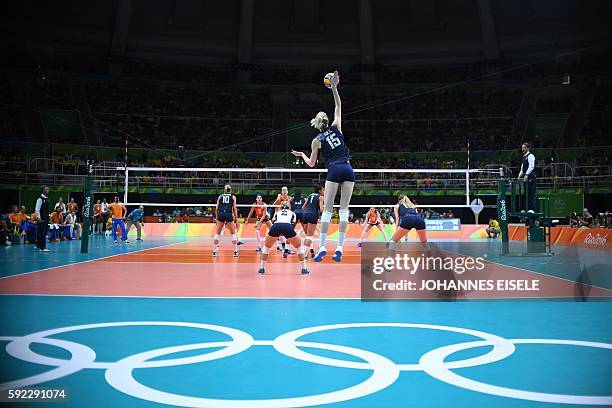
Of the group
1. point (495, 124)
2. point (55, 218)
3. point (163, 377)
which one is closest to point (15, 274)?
point (163, 377)

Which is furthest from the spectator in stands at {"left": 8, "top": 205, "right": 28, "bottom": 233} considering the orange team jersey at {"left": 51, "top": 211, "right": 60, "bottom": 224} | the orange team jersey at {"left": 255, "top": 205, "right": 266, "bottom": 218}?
the orange team jersey at {"left": 255, "top": 205, "right": 266, "bottom": 218}

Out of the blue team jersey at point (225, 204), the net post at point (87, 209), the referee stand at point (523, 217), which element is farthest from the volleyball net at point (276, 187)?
the blue team jersey at point (225, 204)

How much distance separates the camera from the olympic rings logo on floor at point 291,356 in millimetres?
3428

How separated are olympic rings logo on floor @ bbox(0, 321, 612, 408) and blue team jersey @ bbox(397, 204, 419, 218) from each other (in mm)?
7113

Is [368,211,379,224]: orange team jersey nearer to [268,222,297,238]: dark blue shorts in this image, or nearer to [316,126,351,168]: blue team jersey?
[268,222,297,238]: dark blue shorts

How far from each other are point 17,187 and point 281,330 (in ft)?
105

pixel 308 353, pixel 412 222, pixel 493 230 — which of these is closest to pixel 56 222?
pixel 412 222

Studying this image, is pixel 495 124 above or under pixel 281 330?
above

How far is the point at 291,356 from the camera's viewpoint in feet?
14.6

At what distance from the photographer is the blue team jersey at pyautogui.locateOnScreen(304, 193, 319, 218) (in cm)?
1378

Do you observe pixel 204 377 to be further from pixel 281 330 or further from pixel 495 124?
pixel 495 124

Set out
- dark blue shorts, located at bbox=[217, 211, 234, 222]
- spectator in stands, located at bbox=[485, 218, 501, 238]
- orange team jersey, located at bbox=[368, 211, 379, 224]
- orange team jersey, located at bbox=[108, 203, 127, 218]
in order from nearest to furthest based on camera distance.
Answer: dark blue shorts, located at bbox=[217, 211, 234, 222] → orange team jersey, located at bbox=[368, 211, 379, 224] → orange team jersey, located at bbox=[108, 203, 127, 218] → spectator in stands, located at bbox=[485, 218, 501, 238]

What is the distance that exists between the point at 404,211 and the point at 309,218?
267 cm

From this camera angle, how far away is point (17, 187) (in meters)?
31.8
